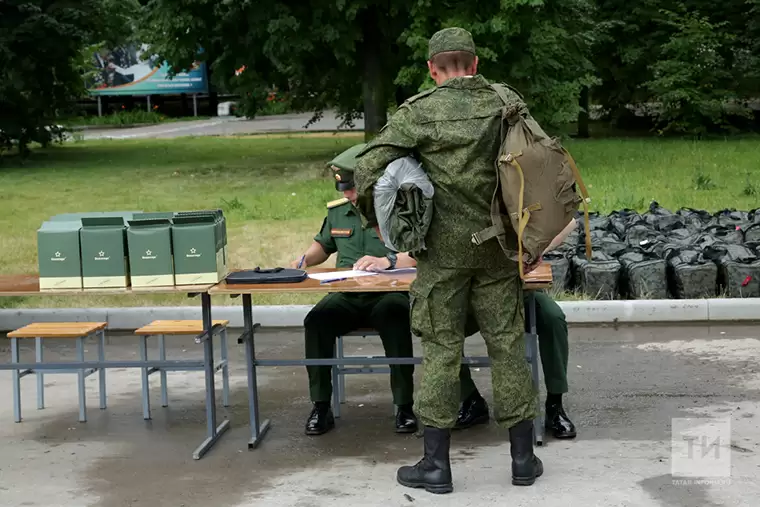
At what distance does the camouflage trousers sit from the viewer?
18.3 ft

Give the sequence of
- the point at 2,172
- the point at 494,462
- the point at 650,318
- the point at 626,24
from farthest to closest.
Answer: the point at 626,24 < the point at 2,172 < the point at 650,318 < the point at 494,462

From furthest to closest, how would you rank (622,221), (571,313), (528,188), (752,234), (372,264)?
(622,221)
(752,234)
(571,313)
(372,264)
(528,188)

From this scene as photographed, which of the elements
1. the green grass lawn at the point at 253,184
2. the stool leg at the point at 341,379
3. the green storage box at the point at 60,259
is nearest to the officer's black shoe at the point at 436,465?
the stool leg at the point at 341,379

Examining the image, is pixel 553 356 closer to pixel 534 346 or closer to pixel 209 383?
pixel 534 346

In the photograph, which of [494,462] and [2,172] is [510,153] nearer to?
[494,462]

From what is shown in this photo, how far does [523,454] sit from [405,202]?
137cm

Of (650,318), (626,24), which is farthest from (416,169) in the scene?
(626,24)

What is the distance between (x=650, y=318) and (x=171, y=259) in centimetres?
459

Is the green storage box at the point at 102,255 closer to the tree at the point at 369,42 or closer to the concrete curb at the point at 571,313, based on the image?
the concrete curb at the point at 571,313

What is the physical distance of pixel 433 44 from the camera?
5551mm

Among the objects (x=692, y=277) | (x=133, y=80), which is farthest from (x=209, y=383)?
(x=133, y=80)

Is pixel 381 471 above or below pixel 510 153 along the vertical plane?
below

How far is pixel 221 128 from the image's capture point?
4256 centimetres

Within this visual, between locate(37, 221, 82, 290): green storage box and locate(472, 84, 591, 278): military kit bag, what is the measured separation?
2.31m
